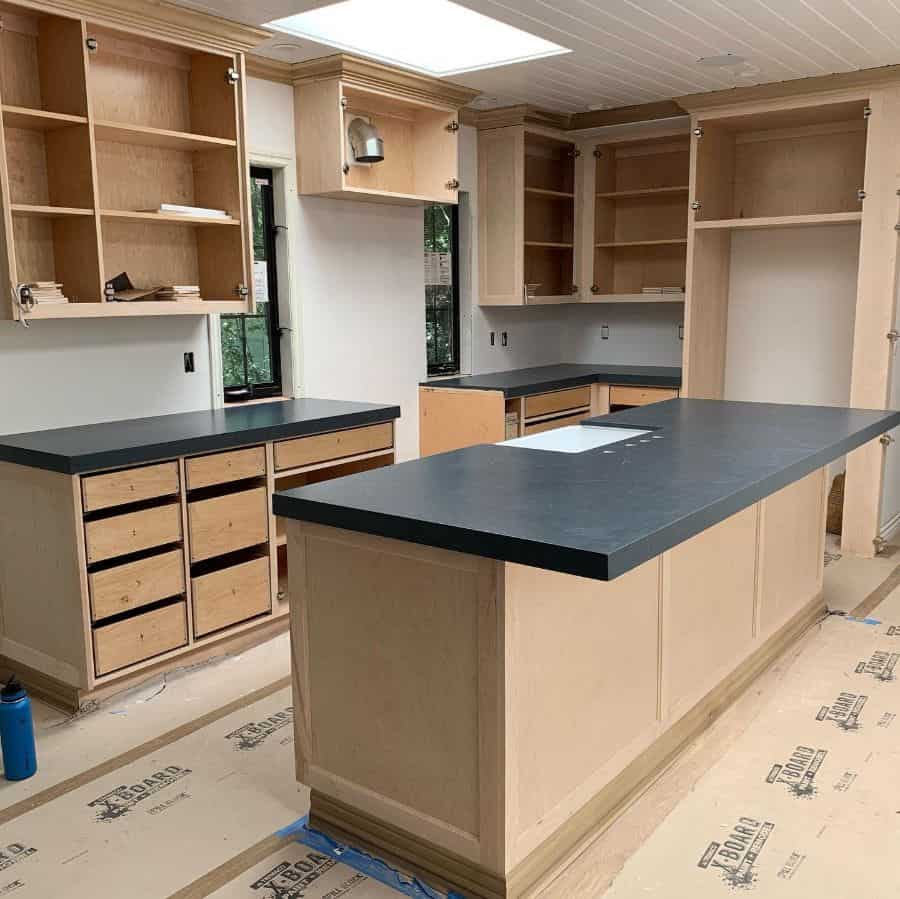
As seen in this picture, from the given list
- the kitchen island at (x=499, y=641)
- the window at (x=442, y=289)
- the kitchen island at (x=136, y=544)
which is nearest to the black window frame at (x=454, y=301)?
the window at (x=442, y=289)

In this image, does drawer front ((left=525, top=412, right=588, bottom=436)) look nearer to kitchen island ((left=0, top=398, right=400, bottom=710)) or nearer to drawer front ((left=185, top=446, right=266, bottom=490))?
kitchen island ((left=0, top=398, right=400, bottom=710))

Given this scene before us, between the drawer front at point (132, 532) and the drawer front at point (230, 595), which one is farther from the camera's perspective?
the drawer front at point (230, 595)

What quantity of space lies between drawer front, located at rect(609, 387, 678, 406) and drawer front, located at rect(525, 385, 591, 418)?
0.16m

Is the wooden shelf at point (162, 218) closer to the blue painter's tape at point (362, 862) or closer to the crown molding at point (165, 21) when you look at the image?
the crown molding at point (165, 21)

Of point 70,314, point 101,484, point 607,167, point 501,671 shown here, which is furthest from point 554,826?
point 607,167

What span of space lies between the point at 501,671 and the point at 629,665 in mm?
627

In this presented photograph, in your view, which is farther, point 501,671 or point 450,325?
point 450,325

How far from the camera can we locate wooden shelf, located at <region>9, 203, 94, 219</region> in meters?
3.00

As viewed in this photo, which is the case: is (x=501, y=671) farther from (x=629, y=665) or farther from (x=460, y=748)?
(x=629, y=665)

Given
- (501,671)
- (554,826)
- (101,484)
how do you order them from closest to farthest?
(501,671) → (554,826) → (101,484)

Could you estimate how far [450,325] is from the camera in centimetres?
556

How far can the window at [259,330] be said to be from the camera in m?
4.26

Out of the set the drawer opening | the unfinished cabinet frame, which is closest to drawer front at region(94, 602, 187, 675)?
the drawer opening

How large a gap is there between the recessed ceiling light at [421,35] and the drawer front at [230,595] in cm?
214
